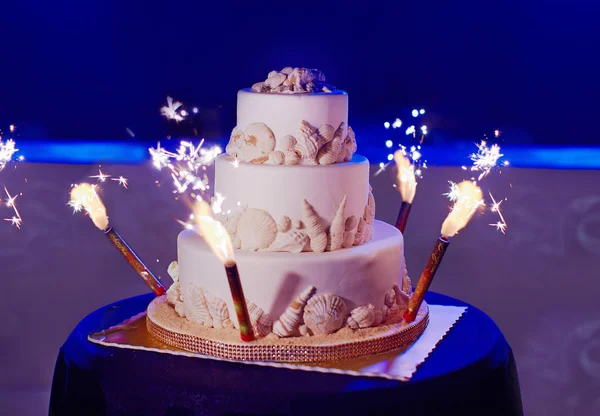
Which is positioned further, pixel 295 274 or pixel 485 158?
pixel 485 158

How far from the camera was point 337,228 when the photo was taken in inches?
111

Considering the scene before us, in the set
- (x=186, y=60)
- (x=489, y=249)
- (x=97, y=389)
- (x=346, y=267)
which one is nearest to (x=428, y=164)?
(x=489, y=249)

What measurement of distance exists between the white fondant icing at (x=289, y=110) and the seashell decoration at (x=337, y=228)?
0.27 m

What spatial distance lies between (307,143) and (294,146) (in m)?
0.04

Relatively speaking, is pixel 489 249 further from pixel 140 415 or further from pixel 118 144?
pixel 140 415

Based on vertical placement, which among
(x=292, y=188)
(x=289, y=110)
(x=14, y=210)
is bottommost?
(x=14, y=210)

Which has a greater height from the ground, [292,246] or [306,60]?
→ [306,60]

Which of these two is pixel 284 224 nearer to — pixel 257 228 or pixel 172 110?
pixel 257 228

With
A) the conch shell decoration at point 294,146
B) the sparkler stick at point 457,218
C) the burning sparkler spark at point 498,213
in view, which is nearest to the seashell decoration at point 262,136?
the conch shell decoration at point 294,146

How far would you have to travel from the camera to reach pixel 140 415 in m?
2.48

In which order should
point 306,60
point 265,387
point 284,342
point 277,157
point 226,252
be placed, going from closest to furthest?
point 265,387 < point 226,252 < point 284,342 < point 277,157 < point 306,60

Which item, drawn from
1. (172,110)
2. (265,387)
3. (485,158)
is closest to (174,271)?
(265,387)

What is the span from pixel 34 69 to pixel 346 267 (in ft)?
8.15

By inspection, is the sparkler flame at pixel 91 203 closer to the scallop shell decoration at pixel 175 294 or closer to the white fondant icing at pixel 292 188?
the scallop shell decoration at pixel 175 294
